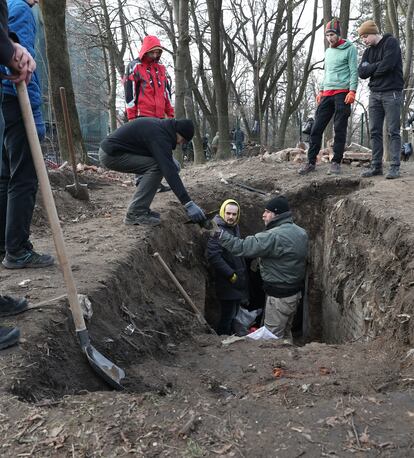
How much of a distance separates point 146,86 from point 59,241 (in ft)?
13.9

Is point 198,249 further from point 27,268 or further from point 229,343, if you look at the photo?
point 27,268

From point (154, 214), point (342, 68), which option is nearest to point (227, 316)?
point (154, 214)

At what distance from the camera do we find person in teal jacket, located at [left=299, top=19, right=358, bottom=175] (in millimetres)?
7324

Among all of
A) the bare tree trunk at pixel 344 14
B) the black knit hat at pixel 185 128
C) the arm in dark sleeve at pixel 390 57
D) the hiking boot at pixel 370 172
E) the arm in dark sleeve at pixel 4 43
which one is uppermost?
the bare tree trunk at pixel 344 14

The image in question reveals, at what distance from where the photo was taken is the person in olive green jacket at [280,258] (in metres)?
6.34

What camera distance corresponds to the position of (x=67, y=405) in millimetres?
2441

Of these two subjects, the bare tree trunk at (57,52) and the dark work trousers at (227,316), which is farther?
the bare tree trunk at (57,52)

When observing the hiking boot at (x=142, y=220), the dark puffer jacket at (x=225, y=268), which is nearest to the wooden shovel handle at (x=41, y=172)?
the hiking boot at (x=142, y=220)

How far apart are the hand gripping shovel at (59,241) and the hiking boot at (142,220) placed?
3.03 metres

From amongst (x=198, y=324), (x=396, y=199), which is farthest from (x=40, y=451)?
(x=396, y=199)

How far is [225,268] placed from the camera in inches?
271

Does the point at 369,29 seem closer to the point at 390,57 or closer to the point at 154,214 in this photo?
the point at 390,57

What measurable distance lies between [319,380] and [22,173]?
2.90m

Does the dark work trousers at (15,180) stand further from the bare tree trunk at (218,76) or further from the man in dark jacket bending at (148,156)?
the bare tree trunk at (218,76)
